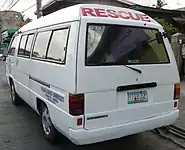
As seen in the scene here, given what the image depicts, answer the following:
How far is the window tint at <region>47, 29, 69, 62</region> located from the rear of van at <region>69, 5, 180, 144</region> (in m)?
0.37

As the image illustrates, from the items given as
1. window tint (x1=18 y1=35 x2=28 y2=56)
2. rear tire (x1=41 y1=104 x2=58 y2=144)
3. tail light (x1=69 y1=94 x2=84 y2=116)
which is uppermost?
window tint (x1=18 y1=35 x2=28 y2=56)

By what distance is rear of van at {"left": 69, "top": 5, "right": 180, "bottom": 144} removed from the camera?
10.8 feet

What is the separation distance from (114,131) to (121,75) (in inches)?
29.0

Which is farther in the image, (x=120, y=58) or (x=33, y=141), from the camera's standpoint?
(x=33, y=141)

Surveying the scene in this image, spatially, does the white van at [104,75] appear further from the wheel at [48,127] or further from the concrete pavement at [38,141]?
the concrete pavement at [38,141]

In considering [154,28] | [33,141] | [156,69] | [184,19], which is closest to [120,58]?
[156,69]

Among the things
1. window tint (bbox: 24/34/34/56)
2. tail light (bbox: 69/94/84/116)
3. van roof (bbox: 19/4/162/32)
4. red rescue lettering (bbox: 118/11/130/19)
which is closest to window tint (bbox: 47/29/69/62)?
van roof (bbox: 19/4/162/32)

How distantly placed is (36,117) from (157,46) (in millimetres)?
3249

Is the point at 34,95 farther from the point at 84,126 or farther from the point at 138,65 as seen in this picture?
the point at 138,65

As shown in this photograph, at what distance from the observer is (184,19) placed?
12.6m

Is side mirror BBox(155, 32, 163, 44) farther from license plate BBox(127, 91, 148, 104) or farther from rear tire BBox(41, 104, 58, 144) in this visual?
rear tire BBox(41, 104, 58, 144)

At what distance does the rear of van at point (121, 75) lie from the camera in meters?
3.29

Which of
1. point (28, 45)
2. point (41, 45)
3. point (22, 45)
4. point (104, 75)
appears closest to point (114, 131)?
point (104, 75)

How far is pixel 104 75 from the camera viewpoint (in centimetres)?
334
